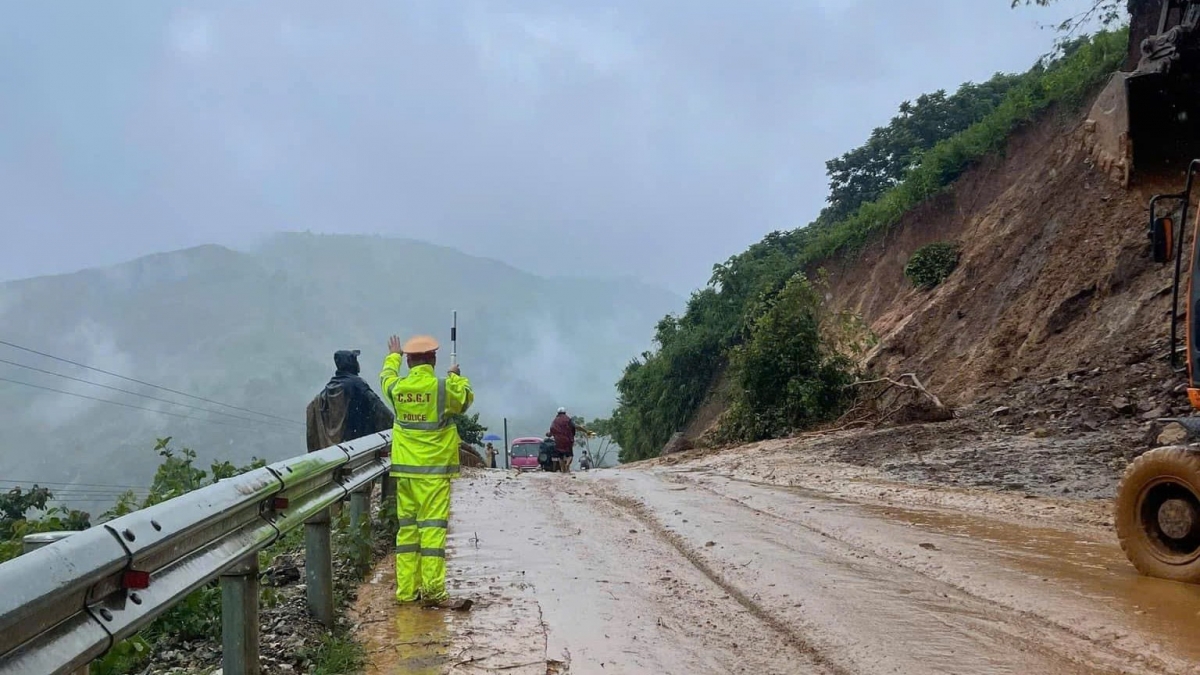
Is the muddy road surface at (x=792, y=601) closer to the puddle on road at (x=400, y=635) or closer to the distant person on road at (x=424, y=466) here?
the puddle on road at (x=400, y=635)

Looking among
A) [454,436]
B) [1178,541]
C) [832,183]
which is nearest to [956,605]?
[1178,541]

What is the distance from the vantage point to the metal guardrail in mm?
2307

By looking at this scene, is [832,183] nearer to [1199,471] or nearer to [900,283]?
[900,283]

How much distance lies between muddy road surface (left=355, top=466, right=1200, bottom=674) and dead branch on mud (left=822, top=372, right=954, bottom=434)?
7.99m

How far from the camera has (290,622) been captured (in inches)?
203

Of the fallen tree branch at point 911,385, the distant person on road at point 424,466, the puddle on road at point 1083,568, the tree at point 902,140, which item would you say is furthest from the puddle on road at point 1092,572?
the tree at point 902,140

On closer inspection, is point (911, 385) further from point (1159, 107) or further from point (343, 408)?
point (343, 408)

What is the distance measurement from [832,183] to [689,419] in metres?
18.3

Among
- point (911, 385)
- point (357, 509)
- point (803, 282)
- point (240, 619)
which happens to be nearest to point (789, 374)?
point (803, 282)

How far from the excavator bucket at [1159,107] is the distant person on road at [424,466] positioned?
651 cm

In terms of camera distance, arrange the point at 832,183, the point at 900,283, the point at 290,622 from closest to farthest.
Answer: the point at 290,622
the point at 900,283
the point at 832,183

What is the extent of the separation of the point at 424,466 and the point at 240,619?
2547 mm

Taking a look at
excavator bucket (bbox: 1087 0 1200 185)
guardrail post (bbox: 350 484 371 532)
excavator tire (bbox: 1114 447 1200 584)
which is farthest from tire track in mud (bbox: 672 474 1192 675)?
excavator bucket (bbox: 1087 0 1200 185)

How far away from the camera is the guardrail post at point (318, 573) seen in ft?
17.2
